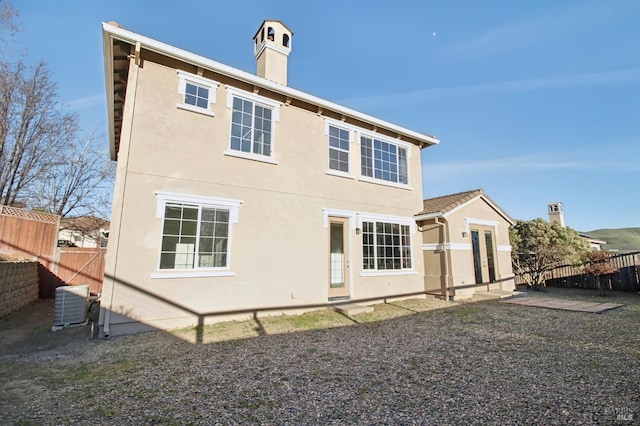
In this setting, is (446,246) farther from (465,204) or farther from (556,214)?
(556,214)

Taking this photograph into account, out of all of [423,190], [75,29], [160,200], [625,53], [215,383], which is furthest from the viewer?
[423,190]

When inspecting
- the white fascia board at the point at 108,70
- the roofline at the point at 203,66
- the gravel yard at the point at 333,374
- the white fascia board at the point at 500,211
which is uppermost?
the roofline at the point at 203,66

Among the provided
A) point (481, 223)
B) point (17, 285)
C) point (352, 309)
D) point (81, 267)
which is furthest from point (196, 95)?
point (481, 223)

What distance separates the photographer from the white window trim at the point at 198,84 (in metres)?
7.74

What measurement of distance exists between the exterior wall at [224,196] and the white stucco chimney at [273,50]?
1697mm

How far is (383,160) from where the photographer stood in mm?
11781

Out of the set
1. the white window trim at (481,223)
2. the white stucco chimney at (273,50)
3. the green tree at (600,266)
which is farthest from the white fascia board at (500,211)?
the white stucco chimney at (273,50)

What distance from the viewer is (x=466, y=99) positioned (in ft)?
49.8

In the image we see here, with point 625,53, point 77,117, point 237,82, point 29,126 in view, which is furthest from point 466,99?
point 29,126

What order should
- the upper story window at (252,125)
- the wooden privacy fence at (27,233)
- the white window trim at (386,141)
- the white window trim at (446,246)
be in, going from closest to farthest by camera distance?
the upper story window at (252,125)
the white window trim at (386,141)
the white window trim at (446,246)
the wooden privacy fence at (27,233)

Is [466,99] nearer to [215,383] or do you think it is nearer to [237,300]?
[237,300]

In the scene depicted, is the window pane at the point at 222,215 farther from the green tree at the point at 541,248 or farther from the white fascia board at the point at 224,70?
the green tree at the point at 541,248

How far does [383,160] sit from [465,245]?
473cm

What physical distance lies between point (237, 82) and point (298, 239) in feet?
16.3
